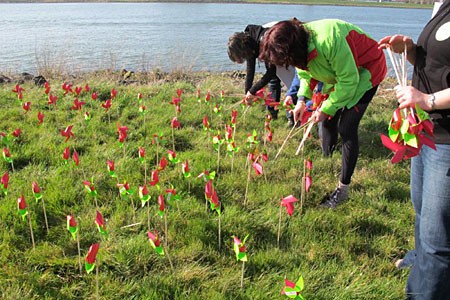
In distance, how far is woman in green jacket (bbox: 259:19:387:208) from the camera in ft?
7.78

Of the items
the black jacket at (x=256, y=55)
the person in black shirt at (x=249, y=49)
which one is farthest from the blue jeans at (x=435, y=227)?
the black jacket at (x=256, y=55)

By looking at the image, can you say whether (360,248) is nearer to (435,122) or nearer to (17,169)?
(435,122)

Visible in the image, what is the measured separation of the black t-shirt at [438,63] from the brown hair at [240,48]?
2165mm

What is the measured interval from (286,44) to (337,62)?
0.40 meters

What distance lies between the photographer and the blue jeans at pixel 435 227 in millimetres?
1654

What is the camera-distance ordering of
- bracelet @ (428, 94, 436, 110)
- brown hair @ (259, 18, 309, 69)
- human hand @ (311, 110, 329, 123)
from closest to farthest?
1. bracelet @ (428, 94, 436, 110)
2. brown hair @ (259, 18, 309, 69)
3. human hand @ (311, 110, 329, 123)

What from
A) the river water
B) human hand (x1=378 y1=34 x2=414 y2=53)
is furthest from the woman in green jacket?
the river water

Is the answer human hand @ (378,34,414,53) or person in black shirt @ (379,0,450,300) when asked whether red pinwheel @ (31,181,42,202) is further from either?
human hand @ (378,34,414,53)

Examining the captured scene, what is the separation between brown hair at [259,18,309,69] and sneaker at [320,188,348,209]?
1159 millimetres

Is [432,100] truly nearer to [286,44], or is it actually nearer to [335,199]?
[286,44]

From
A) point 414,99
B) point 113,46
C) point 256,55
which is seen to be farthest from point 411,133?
point 113,46

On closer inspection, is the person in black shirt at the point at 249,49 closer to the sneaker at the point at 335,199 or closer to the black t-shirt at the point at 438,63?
the sneaker at the point at 335,199

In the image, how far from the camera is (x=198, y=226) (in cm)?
264

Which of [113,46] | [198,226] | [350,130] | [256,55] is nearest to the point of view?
[198,226]
